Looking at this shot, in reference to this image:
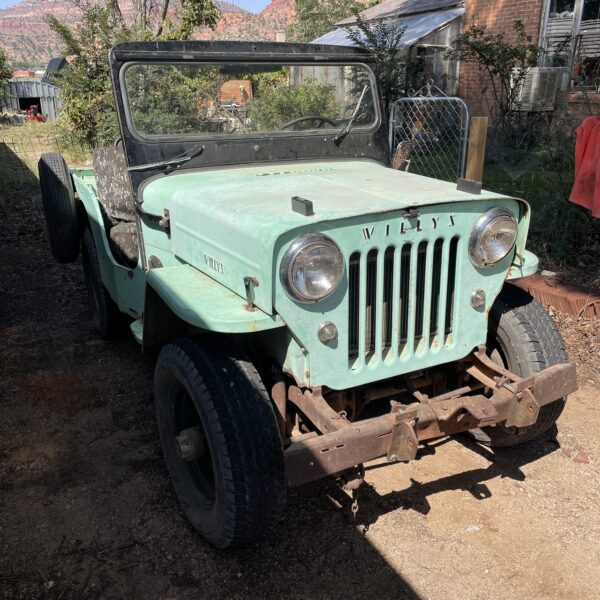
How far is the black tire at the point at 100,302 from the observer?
416 centimetres

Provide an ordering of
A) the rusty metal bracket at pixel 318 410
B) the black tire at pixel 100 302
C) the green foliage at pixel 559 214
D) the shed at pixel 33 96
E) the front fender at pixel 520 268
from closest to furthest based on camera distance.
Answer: the rusty metal bracket at pixel 318 410 → the front fender at pixel 520 268 → the black tire at pixel 100 302 → the green foliage at pixel 559 214 → the shed at pixel 33 96

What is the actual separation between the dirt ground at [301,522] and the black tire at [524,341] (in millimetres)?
361

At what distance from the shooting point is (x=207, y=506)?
2.53m

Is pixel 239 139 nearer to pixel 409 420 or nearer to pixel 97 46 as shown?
pixel 409 420

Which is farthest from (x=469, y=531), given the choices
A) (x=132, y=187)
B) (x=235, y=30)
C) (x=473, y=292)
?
(x=235, y=30)

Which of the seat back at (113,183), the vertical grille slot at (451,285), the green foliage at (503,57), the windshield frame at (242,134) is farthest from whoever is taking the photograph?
the green foliage at (503,57)

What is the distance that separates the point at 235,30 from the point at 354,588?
65599 millimetres

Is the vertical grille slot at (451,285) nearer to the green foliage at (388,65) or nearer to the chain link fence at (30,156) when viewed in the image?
the green foliage at (388,65)

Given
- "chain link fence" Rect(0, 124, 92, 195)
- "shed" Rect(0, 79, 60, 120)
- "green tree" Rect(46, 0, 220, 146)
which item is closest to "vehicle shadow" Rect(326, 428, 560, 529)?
"chain link fence" Rect(0, 124, 92, 195)

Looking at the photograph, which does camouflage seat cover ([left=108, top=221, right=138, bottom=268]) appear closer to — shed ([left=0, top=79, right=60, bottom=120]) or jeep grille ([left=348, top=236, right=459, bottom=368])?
jeep grille ([left=348, top=236, right=459, bottom=368])

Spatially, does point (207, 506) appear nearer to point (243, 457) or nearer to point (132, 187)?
point (243, 457)

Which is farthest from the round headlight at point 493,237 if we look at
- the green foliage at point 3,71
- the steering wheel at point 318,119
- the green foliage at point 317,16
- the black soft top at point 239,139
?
the green foliage at point 317,16

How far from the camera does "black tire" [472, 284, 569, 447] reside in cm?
272

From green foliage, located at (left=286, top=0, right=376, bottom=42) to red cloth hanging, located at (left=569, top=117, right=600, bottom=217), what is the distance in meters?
20.8
